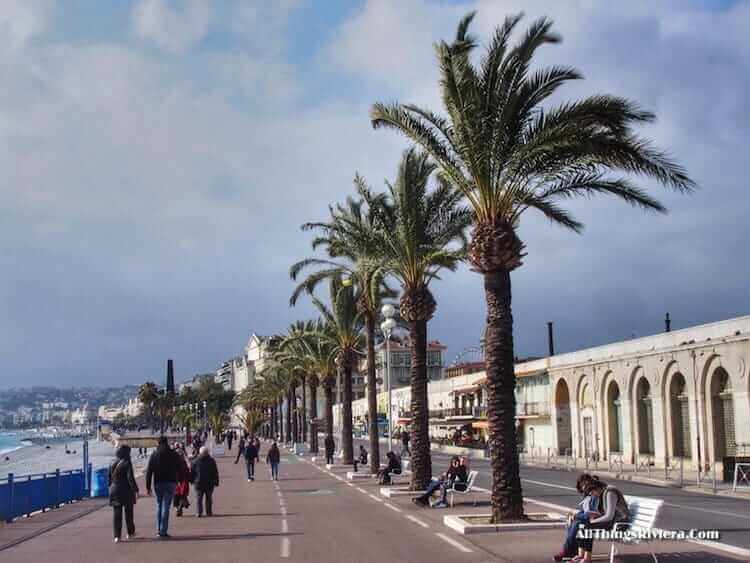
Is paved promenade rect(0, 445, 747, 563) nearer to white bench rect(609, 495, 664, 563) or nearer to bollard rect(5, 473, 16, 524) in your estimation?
bollard rect(5, 473, 16, 524)

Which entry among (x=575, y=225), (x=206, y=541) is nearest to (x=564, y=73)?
(x=575, y=225)

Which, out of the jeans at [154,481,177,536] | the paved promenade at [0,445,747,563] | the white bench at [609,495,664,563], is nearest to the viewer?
the white bench at [609,495,664,563]

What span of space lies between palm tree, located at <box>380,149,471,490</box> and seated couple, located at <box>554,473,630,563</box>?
1181cm

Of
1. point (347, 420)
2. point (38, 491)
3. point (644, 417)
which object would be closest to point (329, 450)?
point (347, 420)

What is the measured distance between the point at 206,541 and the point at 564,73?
10.9 m

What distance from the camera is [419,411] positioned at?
24688mm

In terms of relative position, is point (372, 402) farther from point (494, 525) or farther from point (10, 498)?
point (494, 525)

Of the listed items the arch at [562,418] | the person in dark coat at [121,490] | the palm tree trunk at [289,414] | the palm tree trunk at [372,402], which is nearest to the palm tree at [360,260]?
the palm tree trunk at [372,402]

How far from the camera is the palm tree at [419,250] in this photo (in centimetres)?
2469

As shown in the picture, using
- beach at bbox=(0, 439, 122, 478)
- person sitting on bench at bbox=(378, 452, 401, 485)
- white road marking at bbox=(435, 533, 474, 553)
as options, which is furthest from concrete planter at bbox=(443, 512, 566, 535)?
beach at bbox=(0, 439, 122, 478)

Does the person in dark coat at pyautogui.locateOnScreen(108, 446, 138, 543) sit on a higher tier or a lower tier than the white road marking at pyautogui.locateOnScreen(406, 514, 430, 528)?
higher

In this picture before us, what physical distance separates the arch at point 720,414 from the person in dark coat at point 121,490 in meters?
29.9

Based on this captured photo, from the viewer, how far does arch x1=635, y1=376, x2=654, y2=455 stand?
155 ft

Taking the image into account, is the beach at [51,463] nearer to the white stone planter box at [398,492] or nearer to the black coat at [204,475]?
the white stone planter box at [398,492]
